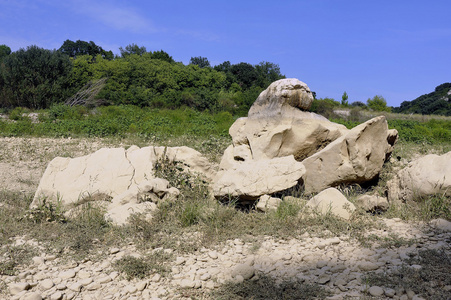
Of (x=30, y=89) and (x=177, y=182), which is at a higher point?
(x=30, y=89)

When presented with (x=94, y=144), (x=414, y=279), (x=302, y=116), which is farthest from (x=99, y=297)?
(x=94, y=144)

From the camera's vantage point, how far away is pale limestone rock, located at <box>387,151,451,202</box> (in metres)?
4.46

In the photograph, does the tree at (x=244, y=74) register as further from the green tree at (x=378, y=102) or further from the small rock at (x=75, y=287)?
the small rock at (x=75, y=287)

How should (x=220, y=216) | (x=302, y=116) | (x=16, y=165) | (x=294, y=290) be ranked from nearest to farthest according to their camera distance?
(x=294, y=290) → (x=220, y=216) → (x=302, y=116) → (x=16, y=165)

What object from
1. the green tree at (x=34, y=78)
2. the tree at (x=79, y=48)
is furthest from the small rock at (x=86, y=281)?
the tree at (x=79, y=48)

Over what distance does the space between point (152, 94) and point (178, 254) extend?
20.9 metres

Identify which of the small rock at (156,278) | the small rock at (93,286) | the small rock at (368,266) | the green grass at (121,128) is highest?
the green grass at (121,128)

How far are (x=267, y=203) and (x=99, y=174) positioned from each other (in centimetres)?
242

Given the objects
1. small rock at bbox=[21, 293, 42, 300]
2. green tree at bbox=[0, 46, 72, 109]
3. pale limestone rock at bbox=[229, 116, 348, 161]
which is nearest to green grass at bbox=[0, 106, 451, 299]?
small rock at bbox=[21, 293, 42, 300]

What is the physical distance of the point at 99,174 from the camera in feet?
18.1

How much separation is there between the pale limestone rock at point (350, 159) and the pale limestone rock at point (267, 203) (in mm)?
1320

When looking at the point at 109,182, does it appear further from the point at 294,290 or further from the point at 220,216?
the point at 294,290

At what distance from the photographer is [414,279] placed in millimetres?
2984

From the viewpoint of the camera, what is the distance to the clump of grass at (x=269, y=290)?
2869 millimetres
